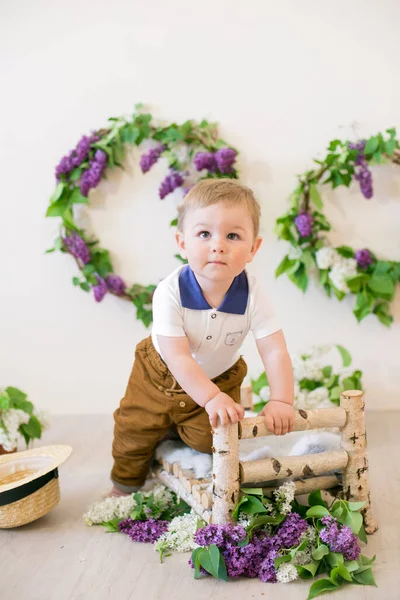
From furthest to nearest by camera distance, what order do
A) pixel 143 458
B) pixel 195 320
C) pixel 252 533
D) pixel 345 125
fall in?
pixel 345 125
pixel 143 458
pixel 195 320
pixel 252 533

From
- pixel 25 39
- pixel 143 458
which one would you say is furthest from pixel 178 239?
pixel 25 39

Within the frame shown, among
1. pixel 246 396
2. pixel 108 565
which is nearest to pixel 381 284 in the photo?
pixel 246 396

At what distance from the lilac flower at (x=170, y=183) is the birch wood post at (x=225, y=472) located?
144 cm

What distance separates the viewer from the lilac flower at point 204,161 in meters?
2.92

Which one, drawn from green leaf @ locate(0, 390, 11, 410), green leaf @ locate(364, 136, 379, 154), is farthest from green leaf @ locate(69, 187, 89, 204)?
green leaf @ locate(364, 136, 379, 154)

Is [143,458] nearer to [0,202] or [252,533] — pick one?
[252,533]

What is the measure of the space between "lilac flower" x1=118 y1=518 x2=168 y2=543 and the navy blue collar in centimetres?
60

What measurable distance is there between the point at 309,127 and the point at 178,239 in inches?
50.7

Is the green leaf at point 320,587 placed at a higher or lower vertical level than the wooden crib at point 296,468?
lower

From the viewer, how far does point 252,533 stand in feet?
5.75

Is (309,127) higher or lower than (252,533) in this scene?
higher

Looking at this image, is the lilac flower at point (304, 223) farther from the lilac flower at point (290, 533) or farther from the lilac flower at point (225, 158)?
the lilac flower at point (290, 533)

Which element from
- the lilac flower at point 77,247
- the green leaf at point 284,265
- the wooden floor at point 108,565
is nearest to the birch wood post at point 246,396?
the wooden floor at point 108,565

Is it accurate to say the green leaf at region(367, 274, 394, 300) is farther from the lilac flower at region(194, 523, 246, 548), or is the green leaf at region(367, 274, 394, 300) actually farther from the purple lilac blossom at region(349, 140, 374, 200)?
the lilac flower at region(194, 523, 246, 548)
